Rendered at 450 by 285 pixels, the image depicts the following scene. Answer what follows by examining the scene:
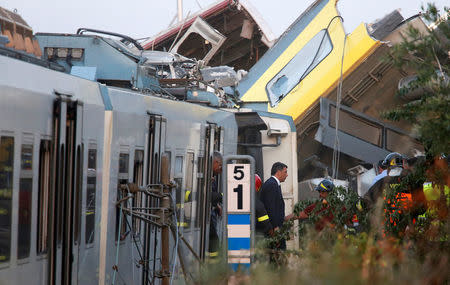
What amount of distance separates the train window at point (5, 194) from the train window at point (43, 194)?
0.44 metres

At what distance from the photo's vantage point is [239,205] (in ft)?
24.2

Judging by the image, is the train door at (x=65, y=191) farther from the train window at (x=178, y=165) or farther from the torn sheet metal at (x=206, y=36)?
the torn sheet metal at (x=206, y=36)

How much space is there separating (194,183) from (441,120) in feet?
16.0

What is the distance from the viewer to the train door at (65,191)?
5.96m

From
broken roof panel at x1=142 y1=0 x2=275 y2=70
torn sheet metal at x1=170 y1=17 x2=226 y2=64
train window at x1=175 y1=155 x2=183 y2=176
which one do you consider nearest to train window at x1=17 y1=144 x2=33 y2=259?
train window at x1=175 y1=155 x2=183 y2=176

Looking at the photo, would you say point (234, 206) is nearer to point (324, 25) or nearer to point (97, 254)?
point (97, 254)

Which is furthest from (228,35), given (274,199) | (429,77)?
(429,77)

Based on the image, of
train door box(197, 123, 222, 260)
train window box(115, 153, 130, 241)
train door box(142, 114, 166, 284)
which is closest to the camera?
train window box(115, 153, 130, 241)

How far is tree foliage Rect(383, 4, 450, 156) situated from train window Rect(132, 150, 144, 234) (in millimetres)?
2531

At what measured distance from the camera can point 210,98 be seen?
12.0m

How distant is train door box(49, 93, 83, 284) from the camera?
5957mm

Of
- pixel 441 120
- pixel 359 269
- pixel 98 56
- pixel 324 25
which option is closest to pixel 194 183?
pixel 98 56

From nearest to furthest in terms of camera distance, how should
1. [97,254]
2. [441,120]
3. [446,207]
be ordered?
[441,120], [446,207], [97,254]

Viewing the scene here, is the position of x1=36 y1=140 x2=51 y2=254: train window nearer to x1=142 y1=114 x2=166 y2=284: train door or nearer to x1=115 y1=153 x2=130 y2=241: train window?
x1=115 y1=153 x2=130 y2=241: train window
